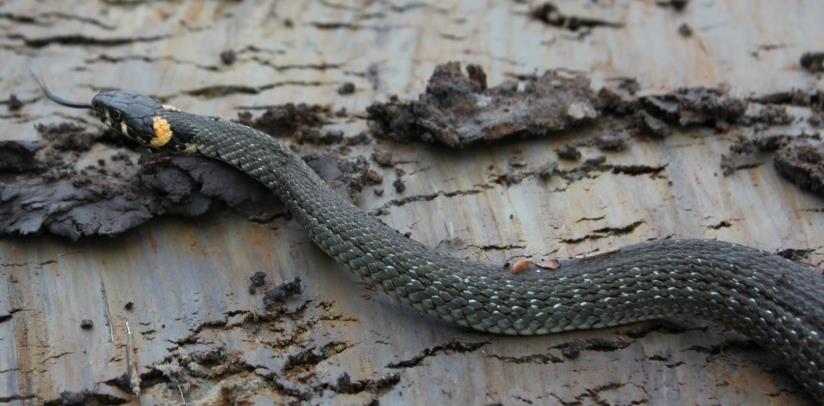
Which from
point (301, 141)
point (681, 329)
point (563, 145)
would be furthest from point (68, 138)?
point (681, 329)

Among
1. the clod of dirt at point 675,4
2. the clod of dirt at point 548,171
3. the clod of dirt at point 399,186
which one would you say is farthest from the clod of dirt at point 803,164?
the clod of dirt at point 399,186

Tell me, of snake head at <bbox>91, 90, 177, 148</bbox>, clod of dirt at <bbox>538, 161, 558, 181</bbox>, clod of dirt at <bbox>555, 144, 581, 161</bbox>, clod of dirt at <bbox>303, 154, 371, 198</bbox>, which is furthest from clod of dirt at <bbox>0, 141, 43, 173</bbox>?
clod of dirt at <bbox>555, 144, 581, 161</bbox>

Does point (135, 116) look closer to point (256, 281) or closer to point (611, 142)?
point (256, 281)

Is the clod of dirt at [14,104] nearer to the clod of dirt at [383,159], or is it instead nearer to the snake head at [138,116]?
the snake head at [138,116]

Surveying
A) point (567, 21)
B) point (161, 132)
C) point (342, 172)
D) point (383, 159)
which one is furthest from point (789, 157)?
point (161, 132)

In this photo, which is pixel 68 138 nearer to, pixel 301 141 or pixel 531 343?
pixel 301 141

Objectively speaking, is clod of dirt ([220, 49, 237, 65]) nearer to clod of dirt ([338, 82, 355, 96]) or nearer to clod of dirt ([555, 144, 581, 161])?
clod of dirt ([338, 82, 355, 96])
